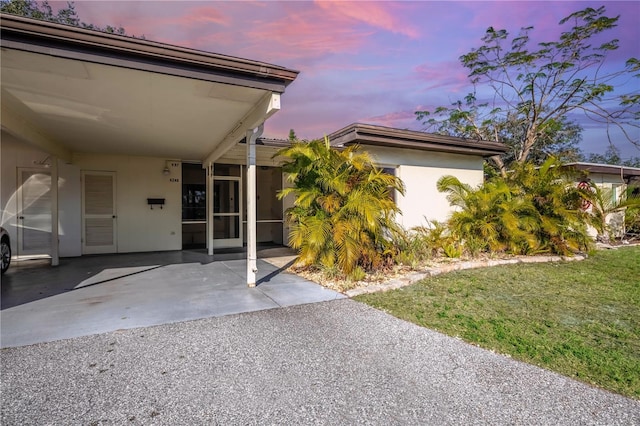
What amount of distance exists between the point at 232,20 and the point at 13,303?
867 centimetres

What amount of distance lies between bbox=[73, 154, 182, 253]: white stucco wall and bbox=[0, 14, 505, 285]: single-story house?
29 millimetres

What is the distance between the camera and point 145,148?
8680mm

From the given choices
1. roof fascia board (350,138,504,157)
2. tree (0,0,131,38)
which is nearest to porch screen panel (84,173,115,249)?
roof fascia board (350,138,504,157)

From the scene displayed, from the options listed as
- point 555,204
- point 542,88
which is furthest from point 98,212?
point 542,88

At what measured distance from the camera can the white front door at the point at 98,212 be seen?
30.1 feet

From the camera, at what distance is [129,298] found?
16.2 feet

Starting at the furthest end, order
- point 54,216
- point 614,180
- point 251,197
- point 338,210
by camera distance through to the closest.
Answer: point 614,180 < point 54,216 < point 338,210 < point 251,197

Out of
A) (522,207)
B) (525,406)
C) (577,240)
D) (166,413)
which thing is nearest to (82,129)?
(166,413)

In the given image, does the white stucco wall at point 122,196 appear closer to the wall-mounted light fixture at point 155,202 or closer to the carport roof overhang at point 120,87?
the wall-mounted light fixture at point 155,202

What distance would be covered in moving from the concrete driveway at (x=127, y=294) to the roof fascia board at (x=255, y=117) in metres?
2.69

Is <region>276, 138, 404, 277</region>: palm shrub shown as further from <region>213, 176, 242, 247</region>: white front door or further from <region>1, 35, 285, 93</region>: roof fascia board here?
<region>213, 176, 242, 247</region>: white front door

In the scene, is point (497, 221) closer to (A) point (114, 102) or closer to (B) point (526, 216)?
(B) point (526, 216)

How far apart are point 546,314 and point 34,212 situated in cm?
1113

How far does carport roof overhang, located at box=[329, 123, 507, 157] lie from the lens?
794cm
